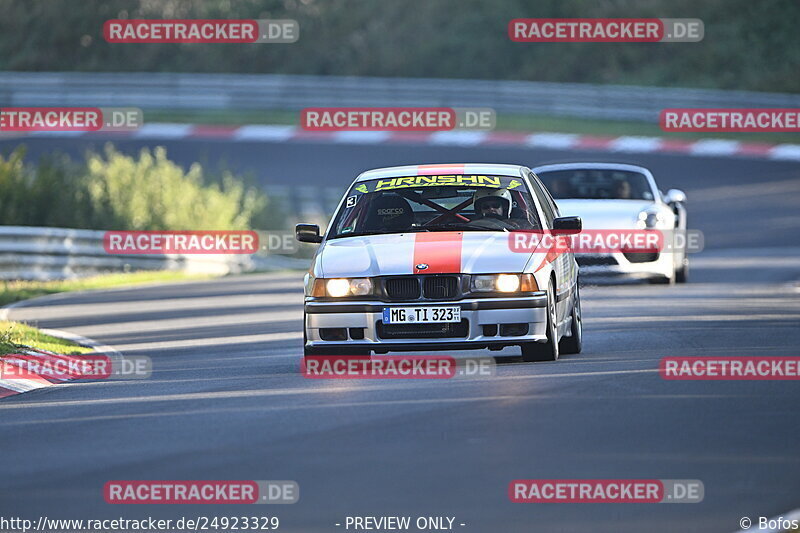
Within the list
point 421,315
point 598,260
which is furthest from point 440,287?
point 598,260

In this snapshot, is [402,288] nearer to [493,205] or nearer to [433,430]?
Answer: [493,205]

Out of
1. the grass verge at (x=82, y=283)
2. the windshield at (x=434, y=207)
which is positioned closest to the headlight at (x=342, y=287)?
the windshield at (x=434, y=207)

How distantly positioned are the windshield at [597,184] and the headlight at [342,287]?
29.8 feet

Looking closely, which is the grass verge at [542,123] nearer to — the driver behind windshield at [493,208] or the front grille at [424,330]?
the driver behind windshield at [493,208]

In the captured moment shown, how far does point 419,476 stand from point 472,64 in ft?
137

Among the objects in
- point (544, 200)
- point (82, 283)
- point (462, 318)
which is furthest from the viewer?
point (82, 283)

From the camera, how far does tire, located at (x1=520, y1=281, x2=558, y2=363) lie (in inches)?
496

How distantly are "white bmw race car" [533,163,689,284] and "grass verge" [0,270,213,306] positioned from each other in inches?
290

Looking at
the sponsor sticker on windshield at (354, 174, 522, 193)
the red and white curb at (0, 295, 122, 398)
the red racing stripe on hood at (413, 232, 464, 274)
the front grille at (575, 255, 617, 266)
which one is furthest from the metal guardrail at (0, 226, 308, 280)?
the red racing stripe on hood at (413, 232, 464, 274)

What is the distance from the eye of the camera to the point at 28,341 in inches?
609

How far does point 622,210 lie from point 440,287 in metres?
8.73

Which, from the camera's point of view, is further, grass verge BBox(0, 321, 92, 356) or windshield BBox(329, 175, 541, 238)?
grass verge BBox(0, 321, 92, 356)

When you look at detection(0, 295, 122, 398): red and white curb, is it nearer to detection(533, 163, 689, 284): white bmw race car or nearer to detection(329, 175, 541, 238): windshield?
detection(329, 175, 541, 238): windshield

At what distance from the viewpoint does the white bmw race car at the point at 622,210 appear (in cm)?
2067
